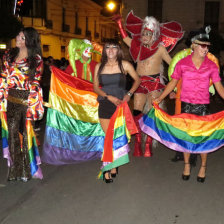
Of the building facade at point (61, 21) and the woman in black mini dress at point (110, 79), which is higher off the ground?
the building facade at point (61, 21)

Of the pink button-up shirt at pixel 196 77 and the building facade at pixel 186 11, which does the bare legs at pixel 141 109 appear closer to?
the pink button-up shirt at pixel 196 77

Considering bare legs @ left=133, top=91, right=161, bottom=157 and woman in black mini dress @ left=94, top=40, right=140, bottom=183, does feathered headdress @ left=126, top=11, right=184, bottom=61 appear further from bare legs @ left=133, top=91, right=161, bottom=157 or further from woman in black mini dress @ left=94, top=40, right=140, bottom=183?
woman in black mini dress @ left=94, top=40, right=140, bottom=183

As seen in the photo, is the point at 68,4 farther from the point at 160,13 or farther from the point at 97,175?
the point at 97,175

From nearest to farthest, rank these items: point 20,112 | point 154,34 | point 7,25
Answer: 1. point 20,112
2. point 154,34
3. point 7,25

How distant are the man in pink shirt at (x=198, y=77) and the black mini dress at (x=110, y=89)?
66 cm

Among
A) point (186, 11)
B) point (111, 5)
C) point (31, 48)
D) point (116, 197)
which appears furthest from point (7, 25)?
point (186, 11)

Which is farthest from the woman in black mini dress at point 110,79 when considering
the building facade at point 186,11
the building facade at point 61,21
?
the building facade at point 186,11

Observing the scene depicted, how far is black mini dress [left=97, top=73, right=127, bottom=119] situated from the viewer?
4.82 meters

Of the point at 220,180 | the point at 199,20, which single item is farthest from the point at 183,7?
the point at 220,180

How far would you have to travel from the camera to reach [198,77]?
4809 millimetres

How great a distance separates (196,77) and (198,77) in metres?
0.03

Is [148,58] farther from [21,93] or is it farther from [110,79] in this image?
[21,93]

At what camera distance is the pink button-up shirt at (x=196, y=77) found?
4.77 meters

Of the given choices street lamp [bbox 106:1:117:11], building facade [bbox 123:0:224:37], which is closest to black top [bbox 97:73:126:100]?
street lamp [bbox 106:1:117:11]
